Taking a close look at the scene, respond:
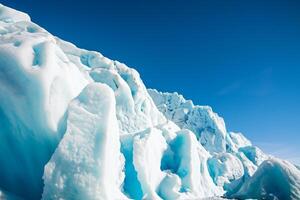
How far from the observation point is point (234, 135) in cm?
6297

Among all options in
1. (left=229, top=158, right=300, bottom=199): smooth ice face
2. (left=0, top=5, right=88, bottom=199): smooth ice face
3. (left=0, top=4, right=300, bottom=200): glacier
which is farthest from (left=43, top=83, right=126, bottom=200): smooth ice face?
(left=229, top=158, right=300, bottom=199): smooth ice face

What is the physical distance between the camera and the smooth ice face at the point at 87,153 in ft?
26.2

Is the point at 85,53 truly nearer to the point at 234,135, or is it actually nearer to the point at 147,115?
the point at 147,115

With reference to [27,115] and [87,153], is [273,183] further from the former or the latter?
[27,115]

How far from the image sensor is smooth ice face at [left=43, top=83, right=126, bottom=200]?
7996 mm

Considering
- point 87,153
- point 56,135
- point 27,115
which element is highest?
point 27,115

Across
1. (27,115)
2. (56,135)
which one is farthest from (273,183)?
(27,115)

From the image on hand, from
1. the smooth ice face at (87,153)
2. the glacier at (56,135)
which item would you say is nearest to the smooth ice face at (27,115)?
the glacier at (56,135)

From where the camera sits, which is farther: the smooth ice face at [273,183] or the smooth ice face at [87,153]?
the smooth ice face at [273,183]

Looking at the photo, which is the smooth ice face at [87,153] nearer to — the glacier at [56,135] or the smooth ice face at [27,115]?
the glacier at [56,135]

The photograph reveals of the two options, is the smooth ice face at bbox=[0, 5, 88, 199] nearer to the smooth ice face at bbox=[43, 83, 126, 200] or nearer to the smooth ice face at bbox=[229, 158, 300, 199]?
the smooth ice face at bbox=[43, 83, 126, 200]

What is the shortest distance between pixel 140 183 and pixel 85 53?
12.3 m

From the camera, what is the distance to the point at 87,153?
8.52m

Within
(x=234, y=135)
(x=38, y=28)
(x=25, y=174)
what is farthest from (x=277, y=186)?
(x=234, y=135)
